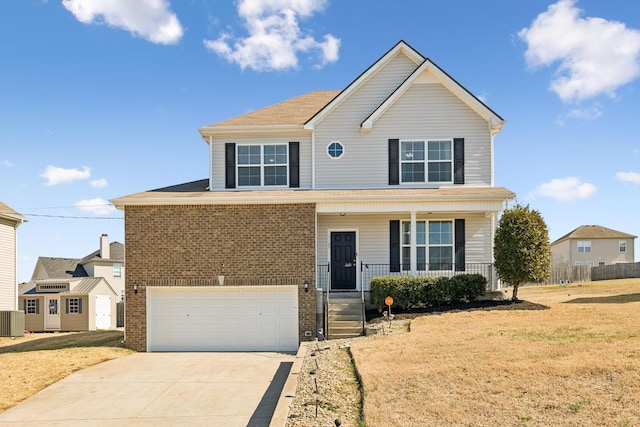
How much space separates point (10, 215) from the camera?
86.2ft

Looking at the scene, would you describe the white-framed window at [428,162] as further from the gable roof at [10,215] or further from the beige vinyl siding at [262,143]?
the gable roof at [10,215]

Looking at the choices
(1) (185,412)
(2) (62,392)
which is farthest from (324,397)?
(2) (62,392)

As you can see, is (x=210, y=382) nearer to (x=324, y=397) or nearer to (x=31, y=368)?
(x=324, y=397)

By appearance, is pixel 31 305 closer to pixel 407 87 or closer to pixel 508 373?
pixel 407 87

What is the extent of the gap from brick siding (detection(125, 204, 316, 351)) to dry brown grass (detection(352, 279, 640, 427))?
13.0ft

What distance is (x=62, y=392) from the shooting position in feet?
37.7

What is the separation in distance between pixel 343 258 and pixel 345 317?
2.67 metres

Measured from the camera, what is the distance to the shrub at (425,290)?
16953 millimetres

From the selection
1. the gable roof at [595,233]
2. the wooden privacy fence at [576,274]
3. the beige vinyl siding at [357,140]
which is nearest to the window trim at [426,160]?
the beige vinyl siding at [357,140]

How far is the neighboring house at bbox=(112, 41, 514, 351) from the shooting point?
17.0 meters

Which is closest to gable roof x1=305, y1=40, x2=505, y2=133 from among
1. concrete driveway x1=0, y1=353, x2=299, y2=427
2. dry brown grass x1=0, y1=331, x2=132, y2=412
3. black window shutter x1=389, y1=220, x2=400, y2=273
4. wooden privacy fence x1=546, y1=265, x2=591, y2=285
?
black window shutter x1=389, y1=220, x2=400, y2=273

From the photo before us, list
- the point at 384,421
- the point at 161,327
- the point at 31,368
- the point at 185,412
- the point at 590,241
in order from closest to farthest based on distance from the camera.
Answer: the point at 384,421 → the point at 185,412 → the point at 31,368 → the point at 161,327 → the point at 590,241

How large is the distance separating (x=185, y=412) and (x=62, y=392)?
128 inches

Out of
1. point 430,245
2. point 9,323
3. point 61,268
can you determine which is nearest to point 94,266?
point 61,268
